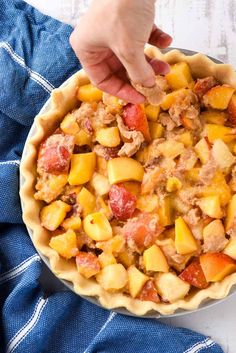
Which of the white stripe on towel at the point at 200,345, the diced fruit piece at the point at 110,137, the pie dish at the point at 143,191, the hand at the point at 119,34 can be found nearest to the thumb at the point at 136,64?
the hand at the point at 119,34

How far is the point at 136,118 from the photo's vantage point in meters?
2.05

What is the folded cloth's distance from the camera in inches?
84.5

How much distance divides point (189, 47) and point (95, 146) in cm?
55

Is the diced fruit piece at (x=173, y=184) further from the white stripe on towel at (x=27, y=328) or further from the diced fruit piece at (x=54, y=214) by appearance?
the white stripe on towel at (x=27, y=328)

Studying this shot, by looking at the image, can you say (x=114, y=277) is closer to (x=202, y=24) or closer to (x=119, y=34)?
(x=119, y=34)

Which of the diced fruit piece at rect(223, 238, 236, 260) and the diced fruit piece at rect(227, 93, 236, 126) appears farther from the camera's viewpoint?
the diced fruit piece at rect(227, 93, 236, 126)

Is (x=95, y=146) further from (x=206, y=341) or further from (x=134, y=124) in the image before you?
(x=206, y=341)

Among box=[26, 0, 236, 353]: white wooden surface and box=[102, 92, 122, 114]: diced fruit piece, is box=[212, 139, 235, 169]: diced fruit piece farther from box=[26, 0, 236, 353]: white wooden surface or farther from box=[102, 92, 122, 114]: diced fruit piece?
box=[26, 0, 236, 353]: white wooden surface

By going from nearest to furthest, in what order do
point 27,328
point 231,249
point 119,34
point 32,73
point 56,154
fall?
point 119,34 < point 231,249 < point 56,154 < point 27,328 < point 32,73

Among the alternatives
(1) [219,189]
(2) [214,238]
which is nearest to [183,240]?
(2) [214,238]

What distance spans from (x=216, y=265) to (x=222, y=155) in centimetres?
34

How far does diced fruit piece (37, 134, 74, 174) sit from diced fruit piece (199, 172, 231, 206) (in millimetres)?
434

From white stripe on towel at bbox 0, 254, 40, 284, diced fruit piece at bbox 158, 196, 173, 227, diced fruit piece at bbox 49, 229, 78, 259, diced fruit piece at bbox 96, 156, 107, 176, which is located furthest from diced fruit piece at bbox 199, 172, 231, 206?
white stripe on towel at bbox 0, 254, 40, 284

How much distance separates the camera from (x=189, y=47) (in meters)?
2.36
